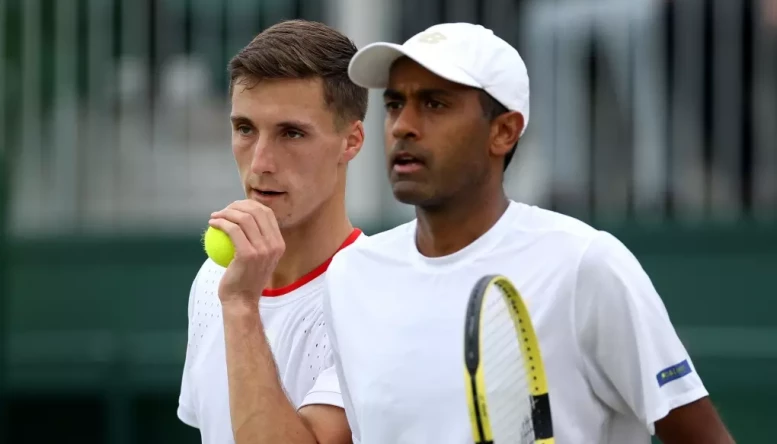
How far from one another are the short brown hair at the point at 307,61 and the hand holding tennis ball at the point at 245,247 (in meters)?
0.38

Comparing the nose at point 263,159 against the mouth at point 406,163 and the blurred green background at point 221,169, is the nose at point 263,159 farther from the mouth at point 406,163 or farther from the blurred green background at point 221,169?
the blurred green background at point 221,169

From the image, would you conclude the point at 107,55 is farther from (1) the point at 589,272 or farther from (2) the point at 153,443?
(1) the point at 589,272

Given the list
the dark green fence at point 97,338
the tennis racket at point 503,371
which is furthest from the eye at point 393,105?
the dark green fence at point 97,338

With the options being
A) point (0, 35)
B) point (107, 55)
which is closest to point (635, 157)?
point (107, 55)

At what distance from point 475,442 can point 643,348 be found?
0.44 metres

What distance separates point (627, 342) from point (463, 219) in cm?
49

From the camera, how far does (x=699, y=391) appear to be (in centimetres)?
334

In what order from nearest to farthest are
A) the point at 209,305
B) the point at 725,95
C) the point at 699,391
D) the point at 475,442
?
the point at 475,442
the point at 699,391
the point at 209,305
the point at 725,95

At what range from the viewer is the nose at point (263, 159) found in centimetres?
398

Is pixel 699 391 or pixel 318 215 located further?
pixel 318 215

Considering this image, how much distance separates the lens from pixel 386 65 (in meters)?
3.62

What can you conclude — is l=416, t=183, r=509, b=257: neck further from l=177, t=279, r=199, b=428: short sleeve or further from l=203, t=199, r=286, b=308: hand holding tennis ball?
l=177, t=279, r=199, b=428: short sleeve

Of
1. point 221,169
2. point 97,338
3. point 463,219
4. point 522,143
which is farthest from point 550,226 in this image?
point 97,338

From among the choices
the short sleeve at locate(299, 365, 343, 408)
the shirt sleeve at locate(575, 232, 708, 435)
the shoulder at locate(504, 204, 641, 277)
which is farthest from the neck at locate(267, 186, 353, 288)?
the shirt sleeve at locate(575, 232, 708, 435)
